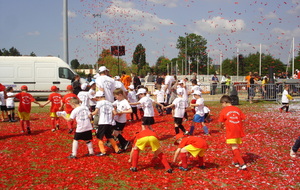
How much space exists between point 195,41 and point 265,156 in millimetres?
87699

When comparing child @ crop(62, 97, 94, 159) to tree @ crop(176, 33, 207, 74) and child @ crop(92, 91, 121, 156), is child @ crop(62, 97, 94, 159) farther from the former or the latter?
tree @ crop(176, 33, 207, 74)

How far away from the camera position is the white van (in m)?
24.0

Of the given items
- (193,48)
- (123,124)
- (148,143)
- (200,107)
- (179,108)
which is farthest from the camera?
(193,48)

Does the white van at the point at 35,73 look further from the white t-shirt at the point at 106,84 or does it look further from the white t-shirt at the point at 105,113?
the white t-shirt at the point at 105,113

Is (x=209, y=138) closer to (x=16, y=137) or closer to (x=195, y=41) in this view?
(x=16, y=137)

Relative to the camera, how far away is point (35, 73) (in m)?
24.3

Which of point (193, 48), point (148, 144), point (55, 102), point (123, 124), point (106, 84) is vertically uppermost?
point (193, 48)

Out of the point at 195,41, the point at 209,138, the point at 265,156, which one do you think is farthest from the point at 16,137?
the point at 195,41

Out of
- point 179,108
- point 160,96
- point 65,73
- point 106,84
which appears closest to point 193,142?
point 179,108

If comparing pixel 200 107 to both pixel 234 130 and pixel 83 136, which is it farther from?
pixel 83 136

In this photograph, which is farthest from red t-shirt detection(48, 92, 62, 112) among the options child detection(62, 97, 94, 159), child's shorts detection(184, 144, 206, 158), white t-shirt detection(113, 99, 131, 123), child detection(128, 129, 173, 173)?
child's shorts detection(184, 144, 206, 158)

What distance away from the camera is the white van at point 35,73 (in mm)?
24047

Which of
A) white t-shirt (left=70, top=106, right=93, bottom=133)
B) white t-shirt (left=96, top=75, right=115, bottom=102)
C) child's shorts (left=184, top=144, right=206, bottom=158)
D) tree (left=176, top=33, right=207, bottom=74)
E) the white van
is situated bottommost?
child's shorts (left=184, top=144, right=206, bottom=158)

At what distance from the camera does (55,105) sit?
11656 millimetres
